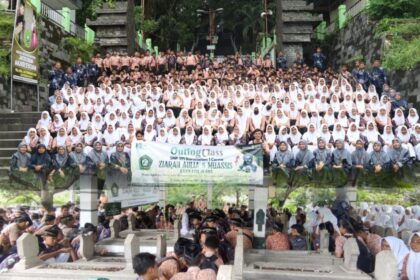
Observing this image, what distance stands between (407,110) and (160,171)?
808 cm

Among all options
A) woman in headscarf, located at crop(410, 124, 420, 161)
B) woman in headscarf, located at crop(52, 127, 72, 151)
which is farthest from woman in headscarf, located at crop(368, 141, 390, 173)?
woman in headscarf, located at crop(52, 127, 72, 151)

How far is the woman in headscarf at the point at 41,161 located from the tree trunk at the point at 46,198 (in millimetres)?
705

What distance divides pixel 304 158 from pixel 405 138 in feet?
9.12

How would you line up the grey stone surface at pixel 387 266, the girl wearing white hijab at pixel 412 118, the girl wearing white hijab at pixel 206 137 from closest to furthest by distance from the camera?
1. the grey stone surface at pixel 387 266
2. the girl wearing white hijab at pixel 206 137
3. the girl wearing white hijab at pixel 412 118

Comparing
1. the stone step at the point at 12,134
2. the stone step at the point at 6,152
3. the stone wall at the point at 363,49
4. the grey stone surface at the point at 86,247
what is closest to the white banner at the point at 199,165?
the grey stone surface at the point at 86,247

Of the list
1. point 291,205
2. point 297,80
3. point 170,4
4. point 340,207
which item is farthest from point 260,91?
point 170,4

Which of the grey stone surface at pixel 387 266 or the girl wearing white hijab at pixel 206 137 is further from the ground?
the girl wearing white hijab at pixel 206 137

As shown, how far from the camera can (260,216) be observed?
11055 millimetres

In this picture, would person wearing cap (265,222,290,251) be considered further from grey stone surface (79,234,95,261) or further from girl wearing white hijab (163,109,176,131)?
girl wearing white hijab (163,109,176,131)

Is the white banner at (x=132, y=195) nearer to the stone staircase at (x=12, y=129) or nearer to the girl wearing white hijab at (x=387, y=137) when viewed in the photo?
the stone staircase at (x=12, y=129)

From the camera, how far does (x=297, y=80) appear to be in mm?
17312

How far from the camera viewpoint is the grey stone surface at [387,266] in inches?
263

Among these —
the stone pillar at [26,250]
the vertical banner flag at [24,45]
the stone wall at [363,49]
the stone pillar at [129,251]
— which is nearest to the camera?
the stone pillar at [26,250]

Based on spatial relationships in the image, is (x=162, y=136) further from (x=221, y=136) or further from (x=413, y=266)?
(x=413, y=266)
